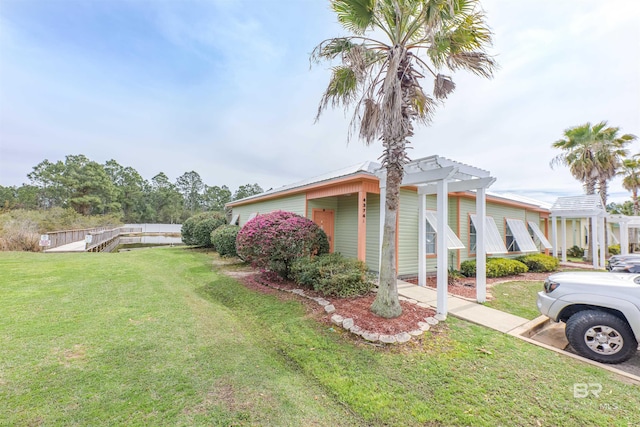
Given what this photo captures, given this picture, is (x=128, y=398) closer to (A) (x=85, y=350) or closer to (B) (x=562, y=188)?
(A) (x=85, y=350)

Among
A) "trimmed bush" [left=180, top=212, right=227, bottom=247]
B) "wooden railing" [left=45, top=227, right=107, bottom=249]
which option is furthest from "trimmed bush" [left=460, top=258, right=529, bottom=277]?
"wooden railing" [left=45, top=227, right=107, bottom=249]

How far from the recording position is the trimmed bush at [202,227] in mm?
16906

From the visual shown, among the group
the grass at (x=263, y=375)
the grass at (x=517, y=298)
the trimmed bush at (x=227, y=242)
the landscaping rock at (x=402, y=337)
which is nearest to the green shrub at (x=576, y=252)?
the grass at (x=517, y=298)

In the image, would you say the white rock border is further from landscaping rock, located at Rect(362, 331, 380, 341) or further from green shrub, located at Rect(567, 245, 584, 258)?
green shrub, located at Rect(567, 245, 584, 258)

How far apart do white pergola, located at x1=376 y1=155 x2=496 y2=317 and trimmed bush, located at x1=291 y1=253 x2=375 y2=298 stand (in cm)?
128

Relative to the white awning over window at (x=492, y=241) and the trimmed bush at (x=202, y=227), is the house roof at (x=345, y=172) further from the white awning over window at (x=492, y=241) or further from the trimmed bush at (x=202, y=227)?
the white awning over window at (x=492, y=241)

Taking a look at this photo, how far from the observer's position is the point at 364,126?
5.48m

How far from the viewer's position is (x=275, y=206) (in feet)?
41.9

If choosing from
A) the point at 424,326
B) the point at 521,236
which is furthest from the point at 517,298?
the point at 521,236

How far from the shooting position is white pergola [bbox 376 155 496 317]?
17.5 feet

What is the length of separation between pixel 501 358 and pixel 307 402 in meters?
2.94

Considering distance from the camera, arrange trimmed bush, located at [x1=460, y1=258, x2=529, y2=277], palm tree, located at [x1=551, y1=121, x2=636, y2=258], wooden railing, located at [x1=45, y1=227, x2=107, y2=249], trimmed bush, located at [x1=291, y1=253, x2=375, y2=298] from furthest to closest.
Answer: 1. wooden railing, located at [x1=45, y1=227, x2=107, y2=249]
2. palm tree, located at [x1=551, y1=121, x2=636, y2=258]
3. trimmed bush, located at [x1=460, y1=258, x2=529, y2=277]
4. trimmed bush, located at [x1=291, y1=253, x2=375, y2=298]

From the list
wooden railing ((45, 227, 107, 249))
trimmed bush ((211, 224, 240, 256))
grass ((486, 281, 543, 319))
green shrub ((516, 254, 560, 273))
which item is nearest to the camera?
grass ((486, 281, 543, 319))

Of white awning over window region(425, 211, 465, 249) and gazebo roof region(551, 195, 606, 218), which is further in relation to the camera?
gazebo roof region(551, 195, 606, 218)
